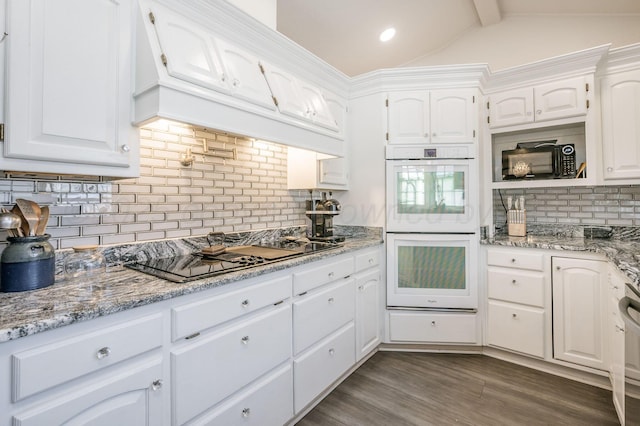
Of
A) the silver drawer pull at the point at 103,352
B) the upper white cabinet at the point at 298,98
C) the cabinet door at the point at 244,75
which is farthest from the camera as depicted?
the upper white cabinet at the point at 298,98

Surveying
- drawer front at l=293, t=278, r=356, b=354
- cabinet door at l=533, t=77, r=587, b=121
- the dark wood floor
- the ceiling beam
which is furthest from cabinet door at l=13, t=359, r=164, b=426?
the ceiling beam

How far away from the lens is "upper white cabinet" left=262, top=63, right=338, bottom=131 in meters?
2.04

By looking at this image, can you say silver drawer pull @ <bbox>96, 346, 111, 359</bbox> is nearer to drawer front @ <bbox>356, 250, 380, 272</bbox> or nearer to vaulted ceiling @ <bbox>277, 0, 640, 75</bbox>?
drawer front @ <bbox>356, 250, 380, 272</bbox>

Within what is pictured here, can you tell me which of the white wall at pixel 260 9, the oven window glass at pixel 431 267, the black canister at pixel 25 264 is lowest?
the oven window glass at pixel 431 267

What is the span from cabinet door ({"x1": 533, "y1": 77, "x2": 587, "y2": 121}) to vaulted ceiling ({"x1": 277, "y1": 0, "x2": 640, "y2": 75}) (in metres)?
0.91

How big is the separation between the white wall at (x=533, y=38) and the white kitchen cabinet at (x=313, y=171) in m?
2.05

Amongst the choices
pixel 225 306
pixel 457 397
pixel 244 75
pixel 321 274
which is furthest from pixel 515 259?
pixel 244 75

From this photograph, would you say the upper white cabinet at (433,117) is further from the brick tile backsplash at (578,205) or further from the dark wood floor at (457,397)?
the dark wood floor at (457,397)

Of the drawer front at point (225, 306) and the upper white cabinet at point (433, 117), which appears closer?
the drawer front at point (225, 306)

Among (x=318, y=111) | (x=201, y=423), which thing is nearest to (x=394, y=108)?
(x=318, y=111)

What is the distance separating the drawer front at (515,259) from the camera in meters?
2.39

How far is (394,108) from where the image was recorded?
9.02ft

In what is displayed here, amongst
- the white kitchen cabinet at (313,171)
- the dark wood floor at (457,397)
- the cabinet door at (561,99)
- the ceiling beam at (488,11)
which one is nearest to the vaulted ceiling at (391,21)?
the ceiling beam at (488,11)

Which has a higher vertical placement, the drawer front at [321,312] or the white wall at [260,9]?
the white wall at [260,9]
